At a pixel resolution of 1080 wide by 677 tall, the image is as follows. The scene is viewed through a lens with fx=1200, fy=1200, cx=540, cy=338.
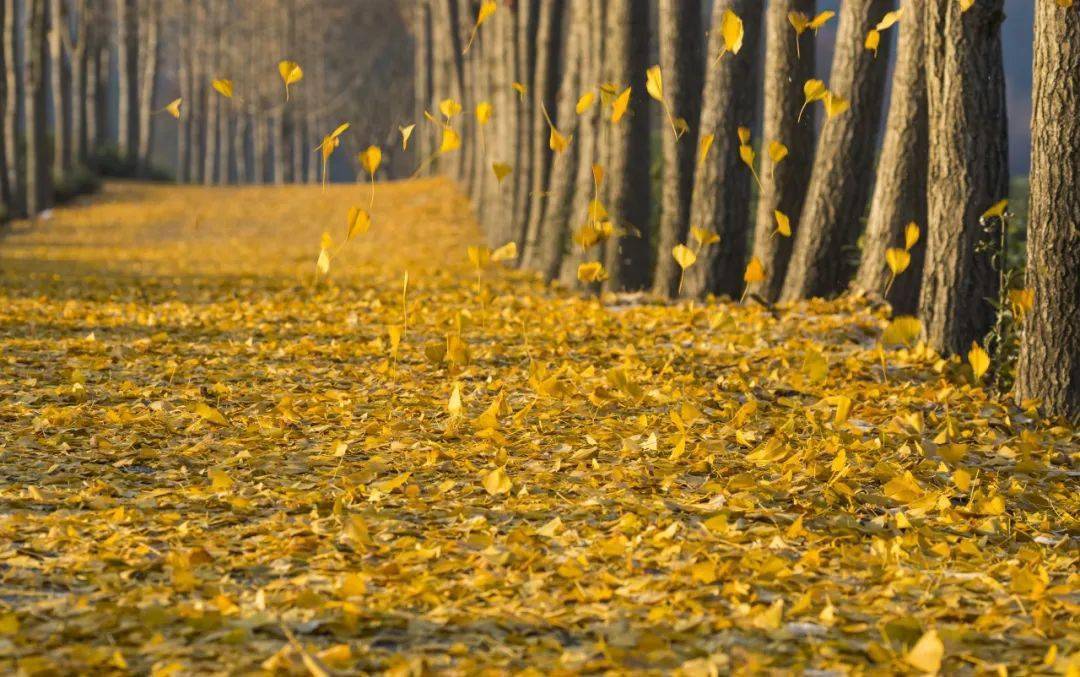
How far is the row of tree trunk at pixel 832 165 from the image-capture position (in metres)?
5.89

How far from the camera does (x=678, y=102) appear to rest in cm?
992

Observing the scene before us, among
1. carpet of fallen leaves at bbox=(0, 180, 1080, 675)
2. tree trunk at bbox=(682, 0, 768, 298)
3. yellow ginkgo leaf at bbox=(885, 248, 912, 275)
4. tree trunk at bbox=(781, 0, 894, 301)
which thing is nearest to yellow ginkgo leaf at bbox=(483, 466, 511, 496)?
carpet of fallen leaves at bbox=(0, 180, 1080, 675)

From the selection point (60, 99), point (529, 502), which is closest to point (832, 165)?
point (529, 502)

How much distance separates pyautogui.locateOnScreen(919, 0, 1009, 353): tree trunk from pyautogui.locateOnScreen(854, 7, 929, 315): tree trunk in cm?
69

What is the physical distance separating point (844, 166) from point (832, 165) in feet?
0.26

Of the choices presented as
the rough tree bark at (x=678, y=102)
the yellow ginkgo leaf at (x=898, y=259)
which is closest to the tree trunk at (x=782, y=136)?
the rough tree bark at (x=678, y=102)

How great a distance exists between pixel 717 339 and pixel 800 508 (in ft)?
9.38

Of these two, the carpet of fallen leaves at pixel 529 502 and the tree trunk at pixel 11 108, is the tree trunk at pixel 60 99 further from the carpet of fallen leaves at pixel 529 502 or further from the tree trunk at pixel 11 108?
the carpet of fallen leaves at pixel 529 502

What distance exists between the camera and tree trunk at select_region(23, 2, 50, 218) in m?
22.7

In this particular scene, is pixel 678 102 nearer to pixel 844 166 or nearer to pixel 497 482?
pixel 844 166

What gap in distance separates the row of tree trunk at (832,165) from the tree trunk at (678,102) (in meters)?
0.02

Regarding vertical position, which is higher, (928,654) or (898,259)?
(898,259)

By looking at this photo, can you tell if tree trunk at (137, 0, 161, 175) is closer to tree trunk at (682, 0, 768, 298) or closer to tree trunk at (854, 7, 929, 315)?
tree trunk at (682, 0, 768, 298)

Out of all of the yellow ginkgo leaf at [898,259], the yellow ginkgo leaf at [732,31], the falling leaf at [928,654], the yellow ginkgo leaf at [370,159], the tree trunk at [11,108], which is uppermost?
the tree trunk at [11,108]
